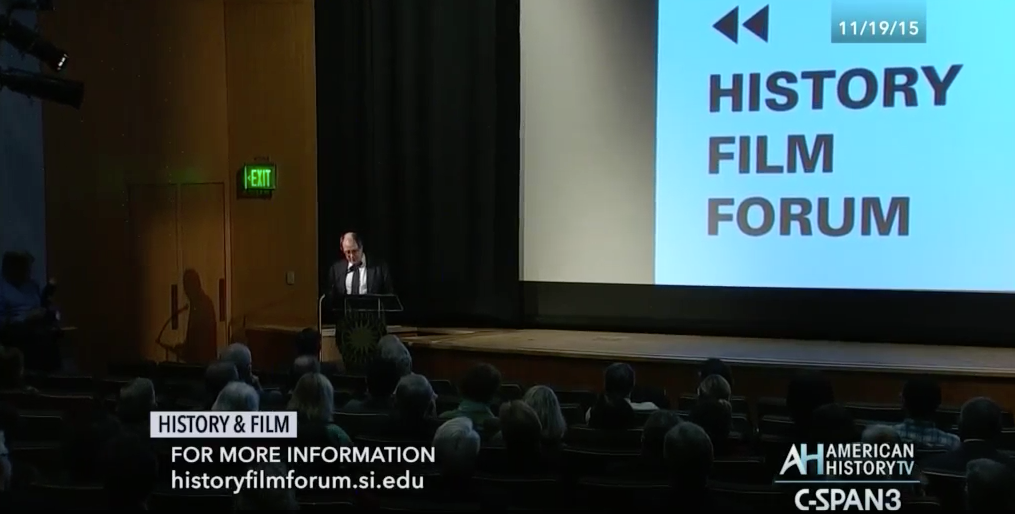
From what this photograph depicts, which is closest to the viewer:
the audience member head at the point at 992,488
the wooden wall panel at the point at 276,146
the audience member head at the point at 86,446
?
the audience member head at the point at 992,488

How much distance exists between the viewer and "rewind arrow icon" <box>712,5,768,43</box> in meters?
7.55

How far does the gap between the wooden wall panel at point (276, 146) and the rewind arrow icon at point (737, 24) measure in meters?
3.56

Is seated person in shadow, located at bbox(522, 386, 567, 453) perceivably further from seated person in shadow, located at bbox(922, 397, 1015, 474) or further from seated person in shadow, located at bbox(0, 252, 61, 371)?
seated person in shadow, located at bbox(0, 252, 61, 371)

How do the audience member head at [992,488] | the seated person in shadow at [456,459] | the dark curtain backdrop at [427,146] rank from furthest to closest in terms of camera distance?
the dark curtain backdrop at [427,146], the seated person in shadow at [456,459], the audience member head at [992,488]

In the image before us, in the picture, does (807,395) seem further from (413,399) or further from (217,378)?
(217,378)

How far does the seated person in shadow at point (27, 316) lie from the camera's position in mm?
6324

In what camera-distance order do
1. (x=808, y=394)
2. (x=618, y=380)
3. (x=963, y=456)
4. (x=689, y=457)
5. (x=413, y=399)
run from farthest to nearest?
(x=618, y=380), (x=808, y=394), (x=413, y=399), (x=963, y=456), (x=689, y=457)

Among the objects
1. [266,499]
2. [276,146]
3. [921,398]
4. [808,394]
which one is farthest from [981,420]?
[276,146]

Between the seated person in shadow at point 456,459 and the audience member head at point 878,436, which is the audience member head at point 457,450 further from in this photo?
the audience member head at point 878,436

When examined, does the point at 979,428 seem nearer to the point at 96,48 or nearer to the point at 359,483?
the point at 359,483

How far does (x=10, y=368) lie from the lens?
4801 mm

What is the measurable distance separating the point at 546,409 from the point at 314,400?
2.80 feet

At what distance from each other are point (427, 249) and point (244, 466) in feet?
19.1

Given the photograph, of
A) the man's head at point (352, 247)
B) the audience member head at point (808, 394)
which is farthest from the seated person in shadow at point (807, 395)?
the man's head at point (352, 247)
